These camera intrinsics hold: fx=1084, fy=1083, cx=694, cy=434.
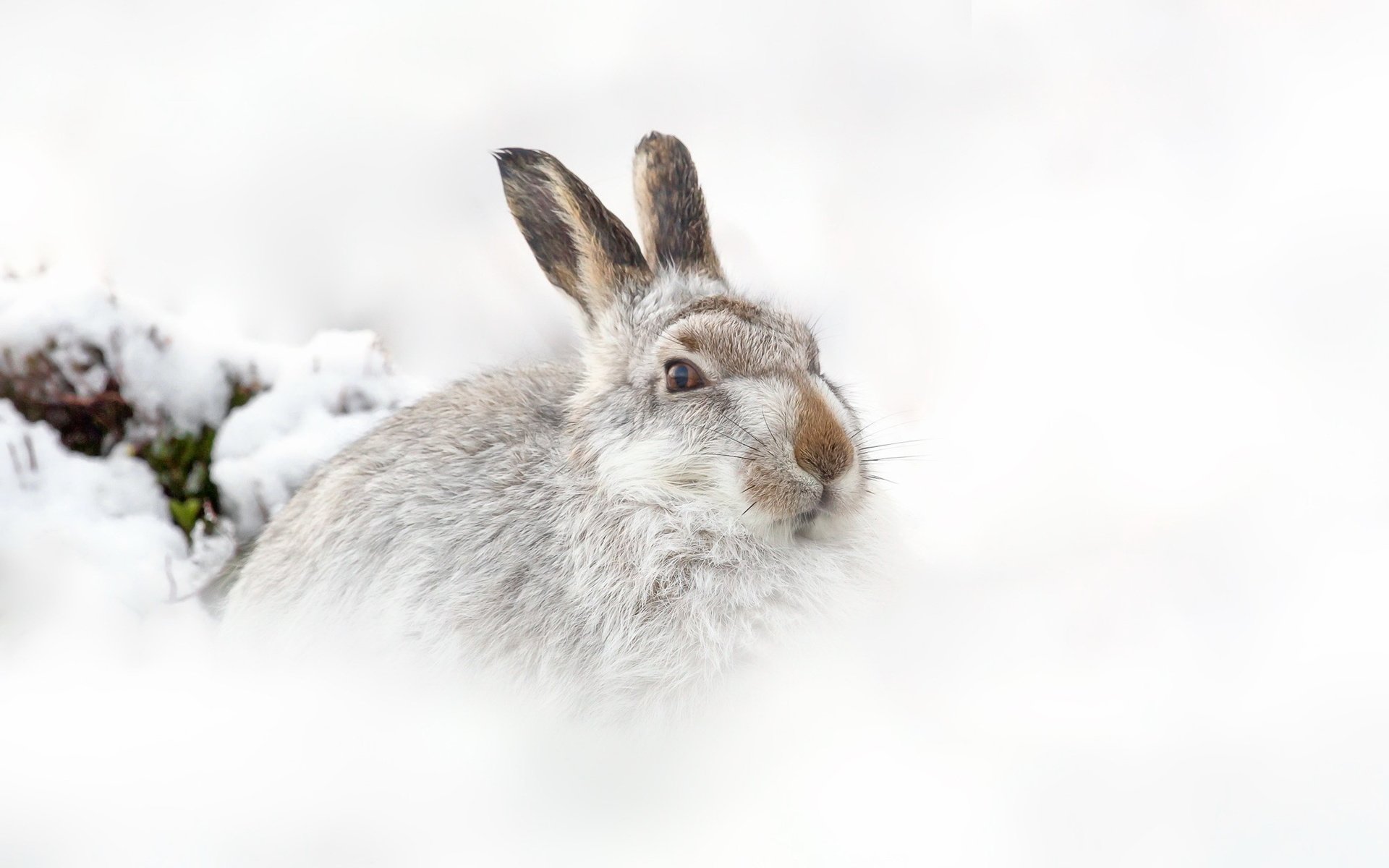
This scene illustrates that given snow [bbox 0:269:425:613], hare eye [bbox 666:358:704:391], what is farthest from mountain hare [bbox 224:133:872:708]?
snow [bbox 0:269:425:613]

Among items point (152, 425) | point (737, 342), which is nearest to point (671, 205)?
A: point (737, 342)

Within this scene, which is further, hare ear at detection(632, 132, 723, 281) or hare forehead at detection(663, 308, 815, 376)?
hare ear at detection(632, 132, 723, 281)

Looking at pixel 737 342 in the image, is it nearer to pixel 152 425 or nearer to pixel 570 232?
pixel 570 232

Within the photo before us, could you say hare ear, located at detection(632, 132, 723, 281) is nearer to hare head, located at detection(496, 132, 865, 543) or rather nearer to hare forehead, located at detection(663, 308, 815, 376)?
hare head, located at detection(496, 132, 865, 543)

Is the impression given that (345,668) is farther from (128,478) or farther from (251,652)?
(128,478)

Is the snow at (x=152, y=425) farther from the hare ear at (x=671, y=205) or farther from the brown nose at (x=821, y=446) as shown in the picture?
the brown nose at (x=821, y=446)

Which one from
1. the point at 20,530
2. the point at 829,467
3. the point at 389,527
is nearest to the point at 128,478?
the point at 20,530

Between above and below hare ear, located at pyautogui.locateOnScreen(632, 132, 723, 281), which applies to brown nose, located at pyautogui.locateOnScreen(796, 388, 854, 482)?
below
